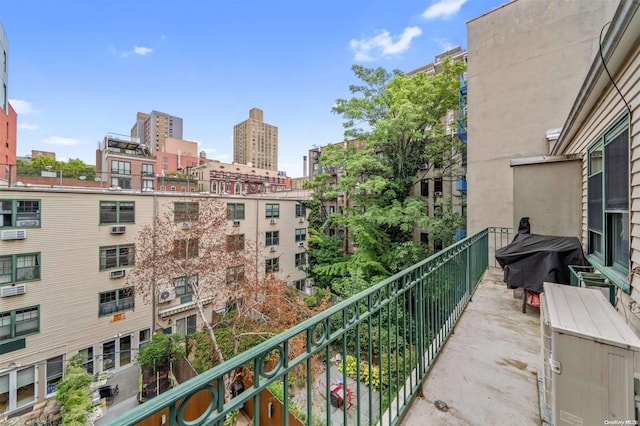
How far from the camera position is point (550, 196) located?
507cm

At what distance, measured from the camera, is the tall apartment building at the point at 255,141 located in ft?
247

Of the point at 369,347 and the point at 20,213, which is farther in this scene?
the point at 20,213

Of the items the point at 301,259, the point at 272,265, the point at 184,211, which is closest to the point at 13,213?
the point at 184,211

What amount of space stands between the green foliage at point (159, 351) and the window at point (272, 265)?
6.41 meters

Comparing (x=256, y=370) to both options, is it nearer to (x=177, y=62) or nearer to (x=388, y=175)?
(x=388, y=175)

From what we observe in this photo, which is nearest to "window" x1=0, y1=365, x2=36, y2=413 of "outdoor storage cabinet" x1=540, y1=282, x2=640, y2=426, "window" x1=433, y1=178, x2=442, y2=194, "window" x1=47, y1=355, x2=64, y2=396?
"window" x1=47, y1=355, x2=64, y2=396

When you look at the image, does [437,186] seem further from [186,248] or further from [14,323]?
[14,323]

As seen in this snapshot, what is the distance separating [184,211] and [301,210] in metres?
8.20

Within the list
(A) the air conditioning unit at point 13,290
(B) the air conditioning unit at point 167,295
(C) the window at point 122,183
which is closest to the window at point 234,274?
(B) the air conditioning unit at point 167,295

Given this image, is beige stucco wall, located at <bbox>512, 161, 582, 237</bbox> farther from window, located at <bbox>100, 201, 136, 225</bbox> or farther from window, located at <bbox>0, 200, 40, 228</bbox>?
window, located at <bbox>0, 200, 40, 228</bbox>

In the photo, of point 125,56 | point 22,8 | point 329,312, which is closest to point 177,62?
point 125,56

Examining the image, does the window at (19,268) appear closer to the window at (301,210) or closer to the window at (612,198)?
the window at (301,210)

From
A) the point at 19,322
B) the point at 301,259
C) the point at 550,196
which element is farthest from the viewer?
the point at 301,259

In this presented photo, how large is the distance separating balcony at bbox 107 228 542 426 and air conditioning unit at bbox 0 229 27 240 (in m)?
11.8
